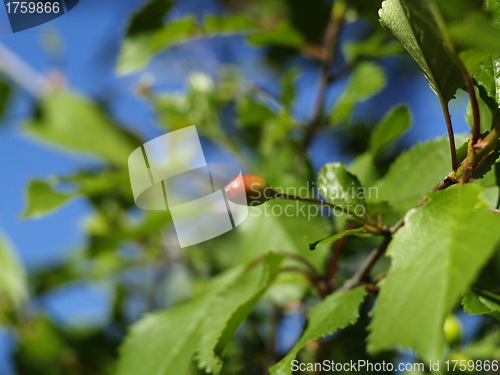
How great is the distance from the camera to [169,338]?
75cm

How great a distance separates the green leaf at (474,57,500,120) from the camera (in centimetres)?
51

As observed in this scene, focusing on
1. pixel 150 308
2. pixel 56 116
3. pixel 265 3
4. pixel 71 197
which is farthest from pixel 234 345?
pixel 265 3

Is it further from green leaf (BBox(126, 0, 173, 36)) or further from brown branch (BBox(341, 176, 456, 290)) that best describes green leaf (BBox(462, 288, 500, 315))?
green leaf (BBox(126, 0, 173, 36))

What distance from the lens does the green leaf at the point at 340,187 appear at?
0.58 m

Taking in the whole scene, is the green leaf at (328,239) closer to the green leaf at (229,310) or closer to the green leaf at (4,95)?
the green leaf at (229,310)

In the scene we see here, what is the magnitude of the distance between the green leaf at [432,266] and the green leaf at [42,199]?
67cm

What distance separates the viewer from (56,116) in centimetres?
160

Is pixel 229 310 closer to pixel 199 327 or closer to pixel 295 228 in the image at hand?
pixel 199 327

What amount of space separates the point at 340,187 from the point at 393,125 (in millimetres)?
237

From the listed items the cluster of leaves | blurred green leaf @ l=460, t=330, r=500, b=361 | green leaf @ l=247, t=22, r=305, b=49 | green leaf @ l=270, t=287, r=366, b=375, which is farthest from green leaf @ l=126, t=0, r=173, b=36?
blurred green leaf @ l=460, t=330, r=500, b=361

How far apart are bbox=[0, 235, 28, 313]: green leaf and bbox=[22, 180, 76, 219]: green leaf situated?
0.58m

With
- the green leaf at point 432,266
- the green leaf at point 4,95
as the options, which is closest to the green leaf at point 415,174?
the green leaf at point 432,266

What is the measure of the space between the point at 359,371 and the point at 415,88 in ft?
3.22

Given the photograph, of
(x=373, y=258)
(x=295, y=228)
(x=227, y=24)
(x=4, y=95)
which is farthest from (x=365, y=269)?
(x=4, y=95)
